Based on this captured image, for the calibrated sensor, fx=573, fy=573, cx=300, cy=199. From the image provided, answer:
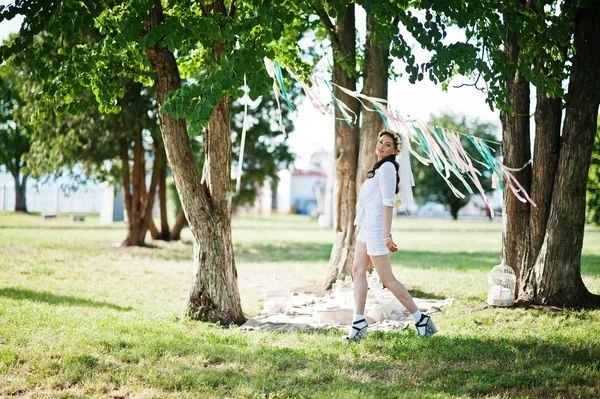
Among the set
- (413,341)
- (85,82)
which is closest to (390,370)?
(413,341)

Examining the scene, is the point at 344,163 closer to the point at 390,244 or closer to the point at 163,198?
the point at 390,244

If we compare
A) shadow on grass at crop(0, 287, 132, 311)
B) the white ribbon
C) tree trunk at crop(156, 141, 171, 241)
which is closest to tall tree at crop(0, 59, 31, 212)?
tree trunk at crop(156, 141, 171, 241)

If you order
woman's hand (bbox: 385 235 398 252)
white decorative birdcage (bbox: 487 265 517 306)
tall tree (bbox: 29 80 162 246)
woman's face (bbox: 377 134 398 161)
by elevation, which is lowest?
white decorative birdcage (bbox: 487 265 517 306)

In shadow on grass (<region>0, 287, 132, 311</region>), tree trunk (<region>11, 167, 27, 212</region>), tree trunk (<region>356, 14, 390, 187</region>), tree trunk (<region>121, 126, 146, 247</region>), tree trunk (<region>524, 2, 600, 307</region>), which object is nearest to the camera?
tree trunk (<region>524, 2, 600, 307</region>)

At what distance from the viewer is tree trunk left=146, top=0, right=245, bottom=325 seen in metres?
6.20

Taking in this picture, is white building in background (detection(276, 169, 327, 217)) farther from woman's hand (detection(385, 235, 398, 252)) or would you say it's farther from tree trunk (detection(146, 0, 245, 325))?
woman's hand (detection(385, 235, 398, 252))

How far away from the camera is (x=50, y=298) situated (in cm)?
746

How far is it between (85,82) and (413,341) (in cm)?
432

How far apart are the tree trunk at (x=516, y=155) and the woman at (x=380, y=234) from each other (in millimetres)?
2139

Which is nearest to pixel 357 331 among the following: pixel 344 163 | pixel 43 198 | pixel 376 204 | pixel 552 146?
pixel 376 204

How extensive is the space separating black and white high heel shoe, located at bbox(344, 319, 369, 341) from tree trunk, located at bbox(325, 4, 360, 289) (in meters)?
3.34

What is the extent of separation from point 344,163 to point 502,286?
10.9 feet

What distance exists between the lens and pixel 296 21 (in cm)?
964

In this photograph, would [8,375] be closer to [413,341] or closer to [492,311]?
[413,341]
